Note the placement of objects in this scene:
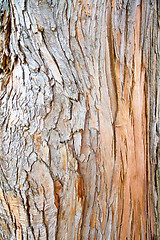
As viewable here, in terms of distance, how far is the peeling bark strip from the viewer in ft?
2.10

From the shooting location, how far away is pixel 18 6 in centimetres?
66

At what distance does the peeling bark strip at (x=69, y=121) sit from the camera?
640mm

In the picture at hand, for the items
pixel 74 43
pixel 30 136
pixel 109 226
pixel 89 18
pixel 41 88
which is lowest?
pixel 109 226

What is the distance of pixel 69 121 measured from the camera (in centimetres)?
66

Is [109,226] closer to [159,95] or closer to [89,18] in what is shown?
[159,95]

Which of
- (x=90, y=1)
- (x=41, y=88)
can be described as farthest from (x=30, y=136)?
(x=90, y=1)

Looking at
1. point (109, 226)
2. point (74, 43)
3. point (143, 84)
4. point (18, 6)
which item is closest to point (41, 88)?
point (74, 43)

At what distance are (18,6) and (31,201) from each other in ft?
2.36

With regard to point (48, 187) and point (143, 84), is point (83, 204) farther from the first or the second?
point (143, 84)

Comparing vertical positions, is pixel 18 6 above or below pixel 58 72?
above

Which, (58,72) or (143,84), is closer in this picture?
(58,72)

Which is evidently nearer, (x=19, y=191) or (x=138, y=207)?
(x=19, y=191)

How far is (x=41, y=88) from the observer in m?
0.65

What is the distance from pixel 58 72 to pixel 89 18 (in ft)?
0.83
